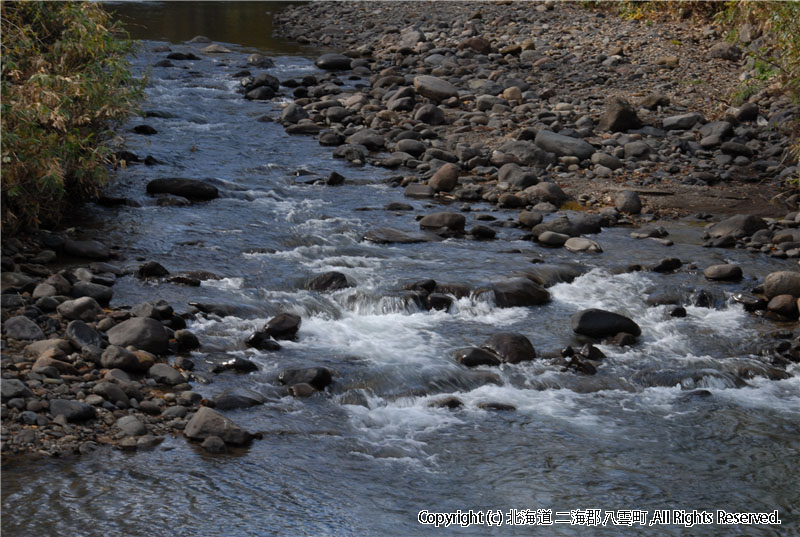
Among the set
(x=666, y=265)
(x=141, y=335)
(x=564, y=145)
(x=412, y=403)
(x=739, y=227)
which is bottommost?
(x=412, y=403)

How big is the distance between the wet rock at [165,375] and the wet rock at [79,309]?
1.04m

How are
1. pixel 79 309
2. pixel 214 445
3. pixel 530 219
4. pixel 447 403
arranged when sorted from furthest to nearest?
pixel 530 219 < pixel 79 309 < pixel 447 403 < pixel 214 445

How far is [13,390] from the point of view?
5945 mm

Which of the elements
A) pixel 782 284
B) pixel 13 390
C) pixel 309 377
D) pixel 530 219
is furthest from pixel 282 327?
pixel 782 284

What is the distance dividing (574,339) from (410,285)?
176 cm

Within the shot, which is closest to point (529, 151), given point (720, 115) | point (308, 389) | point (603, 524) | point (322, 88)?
point (720, 115)

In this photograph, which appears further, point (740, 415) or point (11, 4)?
point (11, 4)

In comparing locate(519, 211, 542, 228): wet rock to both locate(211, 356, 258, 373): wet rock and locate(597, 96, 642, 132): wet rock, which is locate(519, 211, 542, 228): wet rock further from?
locate(211, 356, 258, 373): wet rock

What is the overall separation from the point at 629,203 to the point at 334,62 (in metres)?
11.0

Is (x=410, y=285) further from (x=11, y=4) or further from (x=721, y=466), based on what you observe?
(x=11, y=4)

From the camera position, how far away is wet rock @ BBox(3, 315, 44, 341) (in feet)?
22.7

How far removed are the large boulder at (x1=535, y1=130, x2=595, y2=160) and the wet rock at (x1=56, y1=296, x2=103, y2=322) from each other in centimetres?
802

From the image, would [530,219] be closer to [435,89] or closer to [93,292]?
[93,292]

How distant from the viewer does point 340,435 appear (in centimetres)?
623
